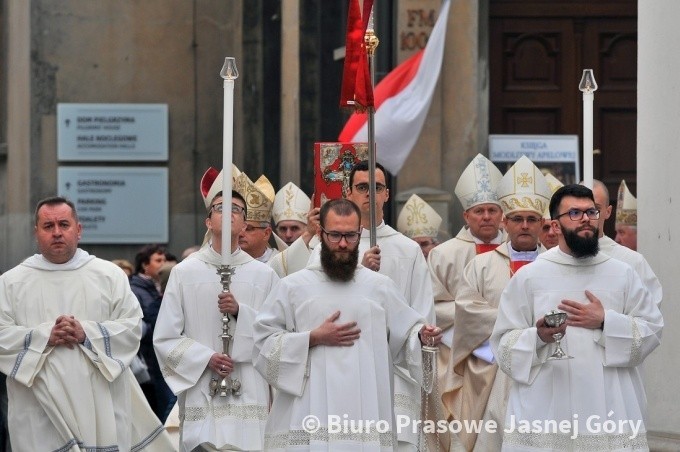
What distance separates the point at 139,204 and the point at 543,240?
8947 mm

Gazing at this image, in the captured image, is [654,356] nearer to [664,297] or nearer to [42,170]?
[664,297]

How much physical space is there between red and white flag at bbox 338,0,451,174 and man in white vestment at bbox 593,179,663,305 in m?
4.82

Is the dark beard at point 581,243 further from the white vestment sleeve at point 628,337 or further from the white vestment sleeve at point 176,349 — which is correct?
the white vestment sleeve at point 176,349

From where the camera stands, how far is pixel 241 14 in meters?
20.3

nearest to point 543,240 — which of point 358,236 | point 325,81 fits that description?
point 358,236

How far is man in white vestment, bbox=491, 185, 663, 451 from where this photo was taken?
9625mm

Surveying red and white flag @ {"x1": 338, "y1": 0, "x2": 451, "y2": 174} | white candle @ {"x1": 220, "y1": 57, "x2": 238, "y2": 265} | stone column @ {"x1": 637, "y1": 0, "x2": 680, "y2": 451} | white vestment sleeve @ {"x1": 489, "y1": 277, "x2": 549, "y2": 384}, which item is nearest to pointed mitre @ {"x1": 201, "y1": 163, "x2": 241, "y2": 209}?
white candle @ {"x1": 220, "y1": 57, "x2": 238, "y2": 265}

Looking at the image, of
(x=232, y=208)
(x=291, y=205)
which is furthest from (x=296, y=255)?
(x=291, y=205)

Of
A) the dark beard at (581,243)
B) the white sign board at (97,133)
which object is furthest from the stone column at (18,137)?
the dark beard at (581,243)

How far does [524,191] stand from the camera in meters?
12.4

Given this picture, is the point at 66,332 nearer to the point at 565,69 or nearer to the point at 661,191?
the point at 661,191

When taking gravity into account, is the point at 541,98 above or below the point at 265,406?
above

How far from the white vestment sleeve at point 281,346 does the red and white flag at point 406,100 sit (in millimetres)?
6201

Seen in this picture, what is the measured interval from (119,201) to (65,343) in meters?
9.68
